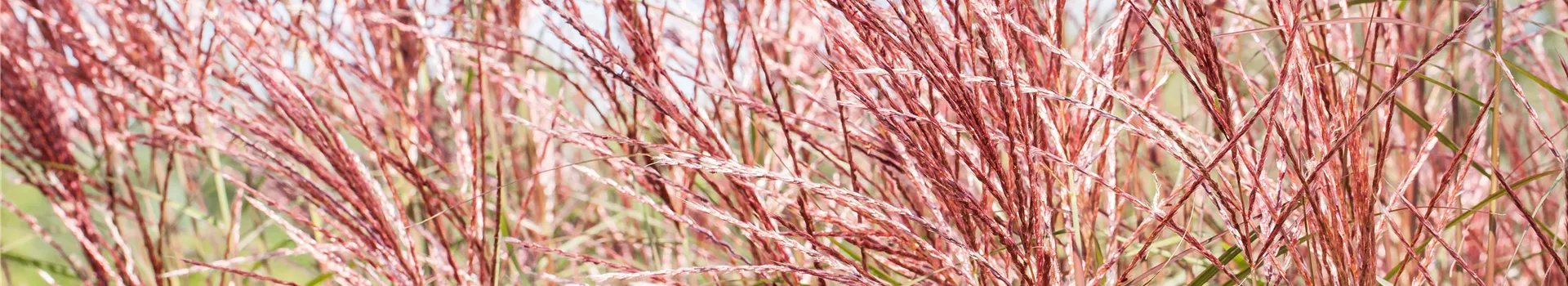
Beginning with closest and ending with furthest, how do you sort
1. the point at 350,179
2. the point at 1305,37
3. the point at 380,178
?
the point at 1305,37 < the point at 350,179 < the point at 380,178

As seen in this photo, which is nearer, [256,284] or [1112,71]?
[1112,71]

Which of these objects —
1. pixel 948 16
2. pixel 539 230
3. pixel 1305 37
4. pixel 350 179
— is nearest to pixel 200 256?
pixel 539 230

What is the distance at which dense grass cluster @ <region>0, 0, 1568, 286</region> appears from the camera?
69 cm

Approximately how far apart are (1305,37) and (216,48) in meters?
1.50

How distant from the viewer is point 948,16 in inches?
31.4

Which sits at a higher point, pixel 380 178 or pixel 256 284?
pixel 380 178

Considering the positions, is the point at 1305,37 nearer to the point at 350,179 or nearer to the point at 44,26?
the point at 350,179

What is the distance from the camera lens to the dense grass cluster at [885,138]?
0.69m

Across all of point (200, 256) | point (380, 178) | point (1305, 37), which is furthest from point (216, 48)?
point (1305, 37)

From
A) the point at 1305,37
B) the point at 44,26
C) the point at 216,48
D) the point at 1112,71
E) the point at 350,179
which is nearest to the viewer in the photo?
the point at 1305,37

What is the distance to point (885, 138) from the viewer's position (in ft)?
3.14

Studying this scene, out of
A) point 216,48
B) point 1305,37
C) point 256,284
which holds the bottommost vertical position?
point 256,284

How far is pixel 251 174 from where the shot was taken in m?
2.12

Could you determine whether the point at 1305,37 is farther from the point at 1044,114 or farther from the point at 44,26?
the point at 44,26
